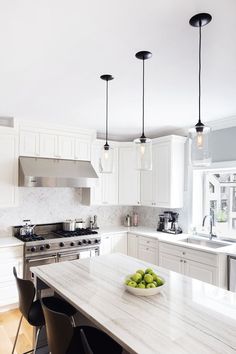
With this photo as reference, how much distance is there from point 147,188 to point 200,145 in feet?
9.92

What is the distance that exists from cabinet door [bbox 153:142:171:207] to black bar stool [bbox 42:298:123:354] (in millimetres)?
2823

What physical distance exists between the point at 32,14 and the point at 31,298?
1.92 meters

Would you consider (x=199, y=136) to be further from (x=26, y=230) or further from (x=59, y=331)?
(x=26, y=230)

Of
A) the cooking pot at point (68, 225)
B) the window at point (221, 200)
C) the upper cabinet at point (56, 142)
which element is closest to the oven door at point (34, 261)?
the cooking pot at point (68, 225)

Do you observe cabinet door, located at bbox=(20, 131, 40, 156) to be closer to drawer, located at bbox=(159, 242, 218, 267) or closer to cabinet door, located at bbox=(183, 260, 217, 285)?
drawer, located at bbox=(159, 242, 218, 267)

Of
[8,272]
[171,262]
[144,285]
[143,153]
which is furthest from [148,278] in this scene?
[8,272]

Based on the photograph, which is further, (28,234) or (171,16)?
(28,234)

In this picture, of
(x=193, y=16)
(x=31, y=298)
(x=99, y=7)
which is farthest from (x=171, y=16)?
(x=31, y=298)

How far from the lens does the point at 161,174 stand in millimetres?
4500

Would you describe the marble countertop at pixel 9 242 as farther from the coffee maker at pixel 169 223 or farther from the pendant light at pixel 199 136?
the pendant light at pixel 199 136

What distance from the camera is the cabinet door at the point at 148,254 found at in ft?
13.9

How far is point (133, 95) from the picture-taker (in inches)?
114

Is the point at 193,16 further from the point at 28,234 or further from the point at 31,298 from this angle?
the point at 28,234

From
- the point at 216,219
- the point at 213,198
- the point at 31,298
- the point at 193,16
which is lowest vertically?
the point at 31,298
